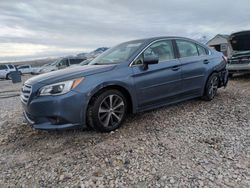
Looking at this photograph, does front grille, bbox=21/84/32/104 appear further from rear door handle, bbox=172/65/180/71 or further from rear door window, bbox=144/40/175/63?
rear door handle, bbox=172/65/180/71

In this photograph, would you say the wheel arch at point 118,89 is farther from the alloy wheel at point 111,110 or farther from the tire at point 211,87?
the tire at point 211,87

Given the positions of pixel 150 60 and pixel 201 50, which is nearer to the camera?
pixel 150 60

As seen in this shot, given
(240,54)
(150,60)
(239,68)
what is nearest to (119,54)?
(150,60)

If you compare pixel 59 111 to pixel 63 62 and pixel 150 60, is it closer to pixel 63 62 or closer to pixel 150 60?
pixel 150 60

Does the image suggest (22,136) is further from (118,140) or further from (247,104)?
(247,104)

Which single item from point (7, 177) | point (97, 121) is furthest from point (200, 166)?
point (7, 177)

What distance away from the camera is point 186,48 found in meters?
5.24

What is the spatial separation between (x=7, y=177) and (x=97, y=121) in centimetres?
142

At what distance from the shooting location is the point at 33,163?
3250mm

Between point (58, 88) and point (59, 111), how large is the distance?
0.34 meters

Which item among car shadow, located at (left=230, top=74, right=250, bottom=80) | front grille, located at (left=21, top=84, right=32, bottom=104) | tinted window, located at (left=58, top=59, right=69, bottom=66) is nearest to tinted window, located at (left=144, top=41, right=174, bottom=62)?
front grille, located at (left=21, top=84, right=32, bottom=104)

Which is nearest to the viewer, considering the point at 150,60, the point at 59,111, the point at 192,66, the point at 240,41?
the point at 59,111

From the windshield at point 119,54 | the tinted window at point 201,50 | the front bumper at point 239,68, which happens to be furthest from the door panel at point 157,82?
the front bumper at point 239,68

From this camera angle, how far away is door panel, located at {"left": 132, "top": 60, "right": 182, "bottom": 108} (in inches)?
166
